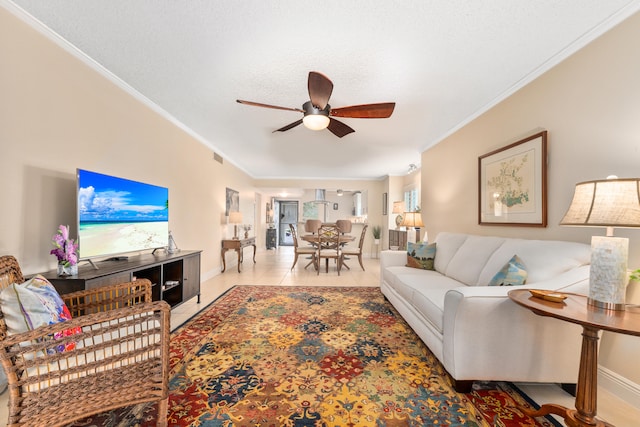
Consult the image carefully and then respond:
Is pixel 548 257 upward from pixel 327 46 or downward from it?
downward

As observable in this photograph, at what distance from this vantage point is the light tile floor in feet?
5.06

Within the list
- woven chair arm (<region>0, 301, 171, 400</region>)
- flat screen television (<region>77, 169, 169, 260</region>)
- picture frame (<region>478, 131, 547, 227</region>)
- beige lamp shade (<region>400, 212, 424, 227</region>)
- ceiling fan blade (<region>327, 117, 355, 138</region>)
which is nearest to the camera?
woven chair arm (<region>0, 301, 171, 400</region>)

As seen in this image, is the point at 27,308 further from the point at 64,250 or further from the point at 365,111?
the point at 365,111

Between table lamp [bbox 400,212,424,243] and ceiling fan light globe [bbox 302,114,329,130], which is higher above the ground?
ceiling fan light globe [bbox 302,114,329,130]

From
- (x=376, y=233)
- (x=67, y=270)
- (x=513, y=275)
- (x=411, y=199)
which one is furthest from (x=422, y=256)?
(x=376, y=233)

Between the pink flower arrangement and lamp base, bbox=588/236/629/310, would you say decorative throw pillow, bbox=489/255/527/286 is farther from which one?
the pink flower arrangement

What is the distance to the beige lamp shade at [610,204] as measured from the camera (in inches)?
47.9

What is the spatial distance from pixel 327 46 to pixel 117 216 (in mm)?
2342

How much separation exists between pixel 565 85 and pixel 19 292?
3629mm

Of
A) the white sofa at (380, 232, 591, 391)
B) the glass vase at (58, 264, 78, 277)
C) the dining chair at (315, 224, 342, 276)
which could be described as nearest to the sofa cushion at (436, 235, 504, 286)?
the white sofa at (380, 232, 591, 391)

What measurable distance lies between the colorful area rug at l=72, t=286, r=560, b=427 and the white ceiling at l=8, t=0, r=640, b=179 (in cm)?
240

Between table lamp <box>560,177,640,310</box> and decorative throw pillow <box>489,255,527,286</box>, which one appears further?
decorative throw pillow <box>489,255,527,286</box>

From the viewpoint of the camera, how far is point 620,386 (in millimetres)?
1673

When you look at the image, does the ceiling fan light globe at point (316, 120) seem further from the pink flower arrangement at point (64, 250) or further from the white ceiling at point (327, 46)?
the pink flower arrangement at point (64, 250)
